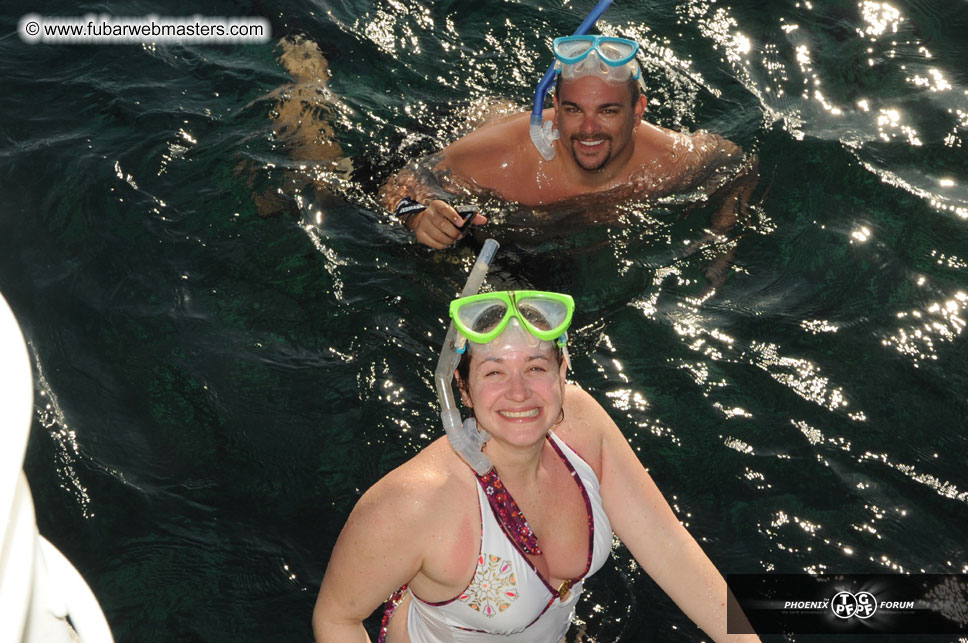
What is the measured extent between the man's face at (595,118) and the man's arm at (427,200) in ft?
2.35

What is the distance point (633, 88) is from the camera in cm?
554

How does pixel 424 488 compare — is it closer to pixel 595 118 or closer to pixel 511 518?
pixel 511 518

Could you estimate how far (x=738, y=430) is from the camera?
4.79m

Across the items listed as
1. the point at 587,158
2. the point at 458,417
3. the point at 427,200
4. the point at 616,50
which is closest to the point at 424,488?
the point at 458,417

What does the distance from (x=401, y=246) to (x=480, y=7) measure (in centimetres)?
278

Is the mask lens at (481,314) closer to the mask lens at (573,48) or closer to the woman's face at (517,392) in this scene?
the woman's face at (517,392)

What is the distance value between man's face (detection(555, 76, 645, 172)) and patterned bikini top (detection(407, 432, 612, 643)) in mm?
2713

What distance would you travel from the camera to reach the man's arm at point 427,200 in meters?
4.98

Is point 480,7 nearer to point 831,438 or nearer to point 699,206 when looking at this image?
point 699,206

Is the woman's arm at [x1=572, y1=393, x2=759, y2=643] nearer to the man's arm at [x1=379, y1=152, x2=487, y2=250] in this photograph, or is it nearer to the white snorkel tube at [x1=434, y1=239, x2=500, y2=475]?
the white snorkel tube at [x1=434, y1=239, x2=500, y2=475]

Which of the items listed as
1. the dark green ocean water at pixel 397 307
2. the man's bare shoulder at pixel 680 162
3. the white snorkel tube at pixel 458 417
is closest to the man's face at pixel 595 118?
the man's bare shoulder at pixel 680 162

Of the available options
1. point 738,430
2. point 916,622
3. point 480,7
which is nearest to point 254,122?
point 480,7

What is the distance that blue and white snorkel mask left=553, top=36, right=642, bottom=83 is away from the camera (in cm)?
538

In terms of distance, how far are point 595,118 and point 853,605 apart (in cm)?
286
